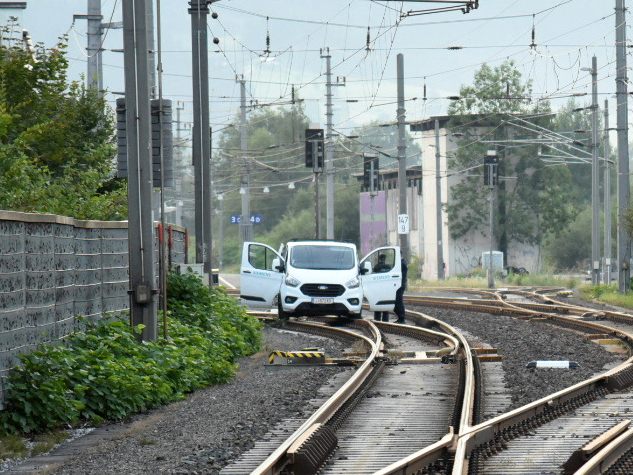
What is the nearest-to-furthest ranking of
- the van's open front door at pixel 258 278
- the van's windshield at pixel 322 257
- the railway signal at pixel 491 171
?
1. the van's open front door at pixel 258 278
2. the van's windshield at pixel 322 257
3. the railway signal at pixel 491 171

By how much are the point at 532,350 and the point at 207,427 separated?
11.0m

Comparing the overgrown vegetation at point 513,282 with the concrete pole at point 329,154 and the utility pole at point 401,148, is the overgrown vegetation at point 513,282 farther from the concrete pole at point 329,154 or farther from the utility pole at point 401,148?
the utility pole at point 401,148

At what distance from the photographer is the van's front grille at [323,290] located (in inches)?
1286

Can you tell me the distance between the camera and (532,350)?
23719 millimetres

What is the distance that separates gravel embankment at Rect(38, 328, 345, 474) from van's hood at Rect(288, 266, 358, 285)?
12.1 meters

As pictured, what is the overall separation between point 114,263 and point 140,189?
1.52m

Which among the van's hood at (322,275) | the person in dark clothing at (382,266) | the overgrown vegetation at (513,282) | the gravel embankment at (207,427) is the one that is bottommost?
the overgrown vegetation at (513,282)

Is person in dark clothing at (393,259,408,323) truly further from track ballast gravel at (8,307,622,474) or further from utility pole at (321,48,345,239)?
utility pole at (321,48,345,239)

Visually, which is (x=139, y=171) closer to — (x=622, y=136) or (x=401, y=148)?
(x=622, y=136)

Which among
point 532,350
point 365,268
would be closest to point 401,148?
point 365,268

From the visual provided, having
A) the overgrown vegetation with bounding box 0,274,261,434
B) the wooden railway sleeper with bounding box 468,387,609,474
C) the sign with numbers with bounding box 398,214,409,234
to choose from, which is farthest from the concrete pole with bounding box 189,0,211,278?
the sign with numbers with bounding box 398,214,409,234

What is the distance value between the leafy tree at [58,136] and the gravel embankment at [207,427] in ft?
15.8

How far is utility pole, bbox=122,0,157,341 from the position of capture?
18734 mm

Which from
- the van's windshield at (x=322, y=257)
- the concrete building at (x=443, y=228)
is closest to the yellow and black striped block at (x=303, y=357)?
the van's windshield at (x=322, y=257)
